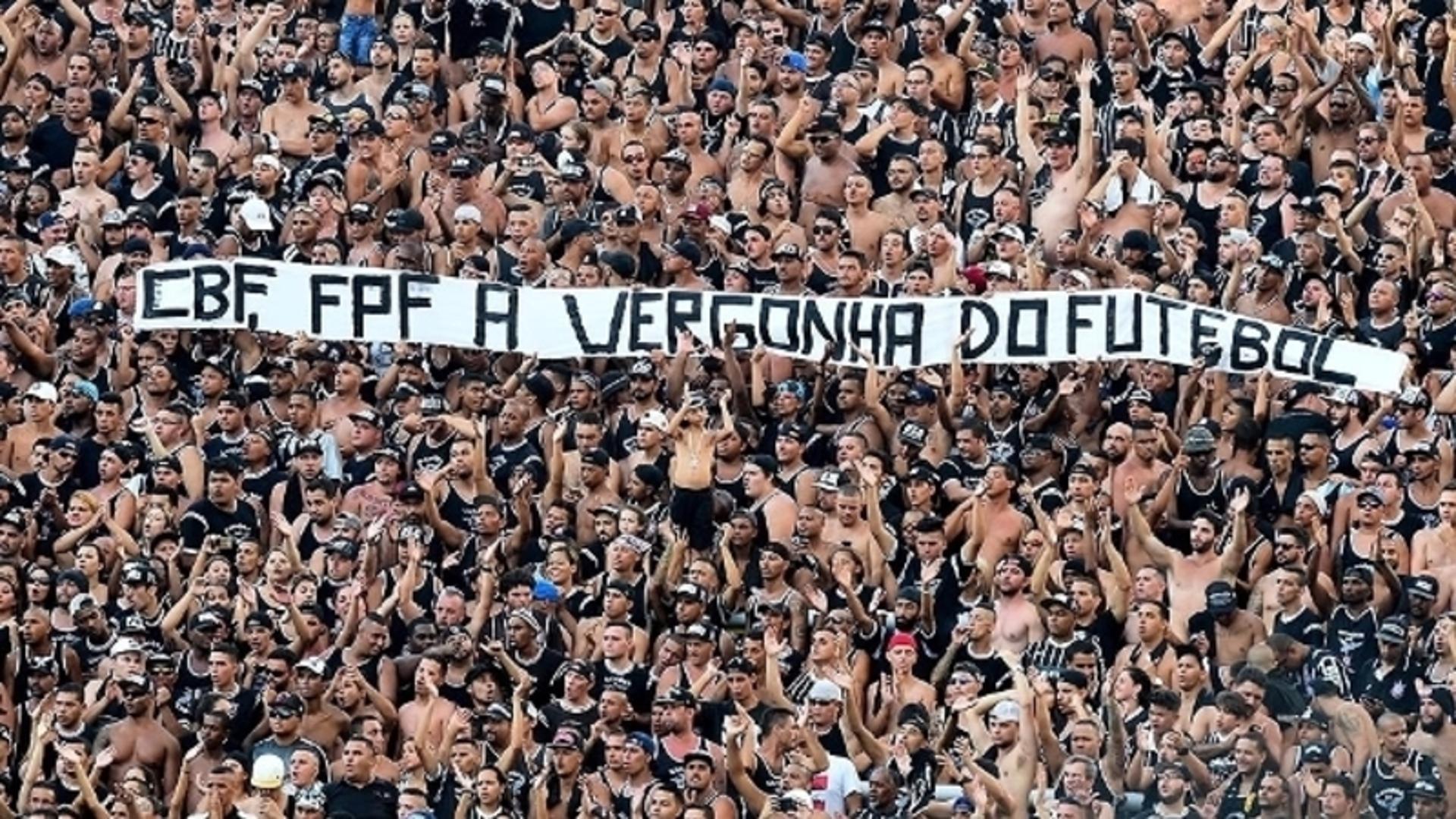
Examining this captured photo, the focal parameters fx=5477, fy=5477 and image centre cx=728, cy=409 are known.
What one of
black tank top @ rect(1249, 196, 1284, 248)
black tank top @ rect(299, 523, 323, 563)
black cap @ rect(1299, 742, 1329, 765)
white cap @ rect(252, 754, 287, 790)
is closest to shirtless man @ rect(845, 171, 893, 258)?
black tank top @ rect(1249, 196, 1284, 248)

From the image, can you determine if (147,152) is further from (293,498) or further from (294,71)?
(293,498)

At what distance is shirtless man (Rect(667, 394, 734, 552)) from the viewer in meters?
25.3

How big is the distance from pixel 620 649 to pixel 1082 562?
2.11m

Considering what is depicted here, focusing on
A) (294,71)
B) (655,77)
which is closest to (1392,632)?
(655,77)

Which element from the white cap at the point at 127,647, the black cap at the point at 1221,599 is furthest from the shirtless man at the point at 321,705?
the black cap at the point at 1221,599

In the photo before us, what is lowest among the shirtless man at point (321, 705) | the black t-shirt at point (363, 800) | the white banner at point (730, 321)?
the black t-shirt at point (363, 800)

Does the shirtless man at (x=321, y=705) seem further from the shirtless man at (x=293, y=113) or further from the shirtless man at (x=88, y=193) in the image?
the shirtless man at (x=293, y=113)

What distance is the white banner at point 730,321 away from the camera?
1023 inches

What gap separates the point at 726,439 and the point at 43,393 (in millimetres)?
3537

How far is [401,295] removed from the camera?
90.0ft

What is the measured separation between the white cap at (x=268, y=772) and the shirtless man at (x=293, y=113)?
5575mm

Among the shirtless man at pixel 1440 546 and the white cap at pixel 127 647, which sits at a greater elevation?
the shirtless man at pixel 1440 546

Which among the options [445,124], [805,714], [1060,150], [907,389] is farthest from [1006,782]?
[445,124]

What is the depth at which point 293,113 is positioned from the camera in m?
29.0
